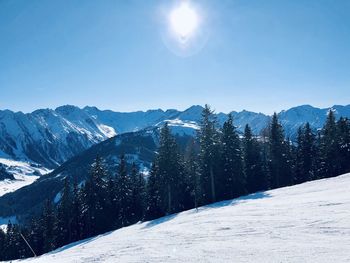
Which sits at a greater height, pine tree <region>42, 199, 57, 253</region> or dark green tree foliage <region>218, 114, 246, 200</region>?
dark green tree foliage <region>218, 114, 246, 200</region>

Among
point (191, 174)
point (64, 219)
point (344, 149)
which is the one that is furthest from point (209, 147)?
point (64, 219)

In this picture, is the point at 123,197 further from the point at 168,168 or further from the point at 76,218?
the point at 168,168

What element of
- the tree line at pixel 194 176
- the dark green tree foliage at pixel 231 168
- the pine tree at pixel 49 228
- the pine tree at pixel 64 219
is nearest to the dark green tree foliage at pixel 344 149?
the tree line at pixel 194 176

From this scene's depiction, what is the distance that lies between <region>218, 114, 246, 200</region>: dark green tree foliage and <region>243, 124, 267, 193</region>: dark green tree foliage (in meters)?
4.26

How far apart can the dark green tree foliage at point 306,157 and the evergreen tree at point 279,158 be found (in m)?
3.14

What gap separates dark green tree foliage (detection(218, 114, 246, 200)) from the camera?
155ft

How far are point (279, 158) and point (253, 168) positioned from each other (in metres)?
4.77

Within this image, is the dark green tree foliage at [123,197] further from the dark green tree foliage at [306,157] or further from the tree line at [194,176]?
the dark green tree foliage at [306,157]

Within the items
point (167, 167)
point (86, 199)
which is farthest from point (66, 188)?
point (167, 167)

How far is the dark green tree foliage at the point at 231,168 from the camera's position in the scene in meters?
47.3

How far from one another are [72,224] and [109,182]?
877cm

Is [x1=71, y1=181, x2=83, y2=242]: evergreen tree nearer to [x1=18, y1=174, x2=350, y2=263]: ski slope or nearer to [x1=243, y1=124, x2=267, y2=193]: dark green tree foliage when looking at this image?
[x1=243, y1=124, x2=267, y2=193]: dark green tree foliage

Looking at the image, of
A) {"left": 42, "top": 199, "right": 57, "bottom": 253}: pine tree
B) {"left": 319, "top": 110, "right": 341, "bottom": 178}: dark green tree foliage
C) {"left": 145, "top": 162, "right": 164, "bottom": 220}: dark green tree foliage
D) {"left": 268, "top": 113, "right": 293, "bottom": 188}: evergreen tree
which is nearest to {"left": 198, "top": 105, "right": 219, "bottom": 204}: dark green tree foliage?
{"left": 145, "top": 162, "right": 164, "bottom": 220}: dark green tree foliage

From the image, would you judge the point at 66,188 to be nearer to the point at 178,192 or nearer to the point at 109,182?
the point at 109,182
